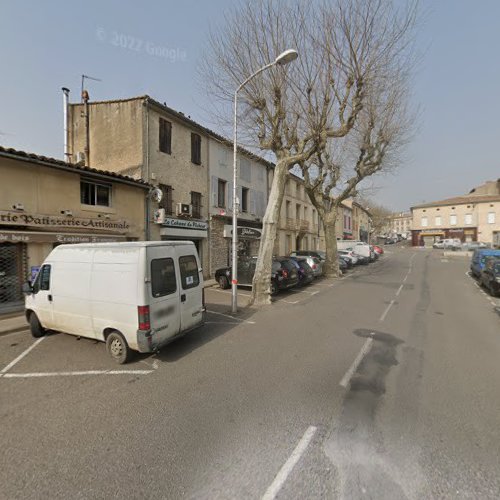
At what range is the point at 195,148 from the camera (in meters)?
15.2

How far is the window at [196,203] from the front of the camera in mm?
15183

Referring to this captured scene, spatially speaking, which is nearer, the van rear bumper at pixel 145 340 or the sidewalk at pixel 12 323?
the van rear bumper at pixel 145 340

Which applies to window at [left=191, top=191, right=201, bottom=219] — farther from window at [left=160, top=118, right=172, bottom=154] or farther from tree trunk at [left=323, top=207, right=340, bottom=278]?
tree trunk at [left=323, top=207, right=340, bottom=278]

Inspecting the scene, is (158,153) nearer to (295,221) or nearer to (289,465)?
(289,465)

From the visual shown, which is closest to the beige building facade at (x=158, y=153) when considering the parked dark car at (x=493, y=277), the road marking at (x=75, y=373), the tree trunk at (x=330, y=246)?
the tree trunk at (x=330, y=246)

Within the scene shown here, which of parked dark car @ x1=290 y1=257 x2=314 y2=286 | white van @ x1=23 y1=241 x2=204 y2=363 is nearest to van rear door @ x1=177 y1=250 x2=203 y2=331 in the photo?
white van @ x1=23 y1=241 x2=204 y2=363

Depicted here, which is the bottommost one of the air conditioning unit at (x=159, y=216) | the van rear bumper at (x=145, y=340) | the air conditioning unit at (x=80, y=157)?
the van rear bumper at (x=145, y=340)

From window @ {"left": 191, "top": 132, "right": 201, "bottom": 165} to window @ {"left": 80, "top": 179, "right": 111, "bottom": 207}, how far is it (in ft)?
18.1

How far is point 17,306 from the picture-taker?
8.34 metres

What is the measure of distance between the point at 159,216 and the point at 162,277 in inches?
323

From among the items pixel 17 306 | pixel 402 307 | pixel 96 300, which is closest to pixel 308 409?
pixel 96 300

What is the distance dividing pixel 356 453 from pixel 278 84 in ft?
34.7

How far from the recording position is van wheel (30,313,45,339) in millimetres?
6008

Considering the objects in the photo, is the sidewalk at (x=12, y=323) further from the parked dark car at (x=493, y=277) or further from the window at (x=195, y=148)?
the parked dark car at (x=493, y=277)
